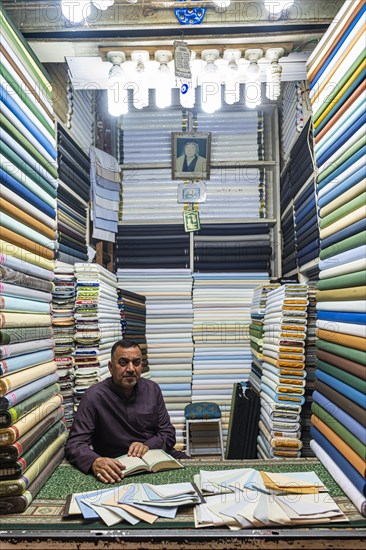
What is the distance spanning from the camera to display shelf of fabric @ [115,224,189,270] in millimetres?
4727

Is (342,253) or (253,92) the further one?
(253,92)

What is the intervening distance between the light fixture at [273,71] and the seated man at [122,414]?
1.70 meters

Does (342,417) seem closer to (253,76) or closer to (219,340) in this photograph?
(253,76)

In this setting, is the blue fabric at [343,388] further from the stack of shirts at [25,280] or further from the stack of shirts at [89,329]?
the stack of shirts at [89,329]

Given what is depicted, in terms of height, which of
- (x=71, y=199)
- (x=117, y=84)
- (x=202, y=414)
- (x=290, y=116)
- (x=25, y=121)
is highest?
(x=290, y=116)

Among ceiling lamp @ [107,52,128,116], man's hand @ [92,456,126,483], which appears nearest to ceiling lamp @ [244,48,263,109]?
ceiling lamp @ [107,52,128,116]

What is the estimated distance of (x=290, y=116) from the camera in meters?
4.23

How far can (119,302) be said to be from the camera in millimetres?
3924

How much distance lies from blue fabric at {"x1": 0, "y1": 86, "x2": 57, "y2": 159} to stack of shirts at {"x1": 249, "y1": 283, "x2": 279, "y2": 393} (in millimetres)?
2215

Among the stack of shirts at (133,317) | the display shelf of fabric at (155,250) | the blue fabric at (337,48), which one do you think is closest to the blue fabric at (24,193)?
the blue fabric at (337,48)

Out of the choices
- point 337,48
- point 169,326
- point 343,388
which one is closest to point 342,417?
point 343,388

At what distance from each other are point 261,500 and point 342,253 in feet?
3.11

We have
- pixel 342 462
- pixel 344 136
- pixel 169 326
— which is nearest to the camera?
pixel 342 462

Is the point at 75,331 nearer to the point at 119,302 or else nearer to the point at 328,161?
the point at 119,302
